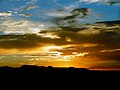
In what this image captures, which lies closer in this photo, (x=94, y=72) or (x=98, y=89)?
(x=98, y=89)

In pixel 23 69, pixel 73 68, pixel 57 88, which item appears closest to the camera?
pixel 57 88

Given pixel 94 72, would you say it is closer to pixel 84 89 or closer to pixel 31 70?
pixel 31 70

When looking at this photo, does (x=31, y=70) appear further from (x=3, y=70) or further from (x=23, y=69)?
(x=3, y=70)

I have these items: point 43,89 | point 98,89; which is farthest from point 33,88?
point 98,89

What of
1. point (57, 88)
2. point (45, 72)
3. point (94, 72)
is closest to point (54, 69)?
point (45, 72)

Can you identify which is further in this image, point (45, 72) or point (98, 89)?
point (45, 72)

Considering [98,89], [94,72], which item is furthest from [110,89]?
[94,72]

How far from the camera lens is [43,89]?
52969mm

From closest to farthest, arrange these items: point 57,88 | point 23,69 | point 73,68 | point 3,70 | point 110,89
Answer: point 110,89
point 57,88
point 3,70
point 23,69
point 73,68

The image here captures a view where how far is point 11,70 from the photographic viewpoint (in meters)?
91.4

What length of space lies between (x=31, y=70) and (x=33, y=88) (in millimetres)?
41709

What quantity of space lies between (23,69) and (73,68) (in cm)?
1964

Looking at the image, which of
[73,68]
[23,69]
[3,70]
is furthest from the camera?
[73,68]

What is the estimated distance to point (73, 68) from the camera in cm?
10394
